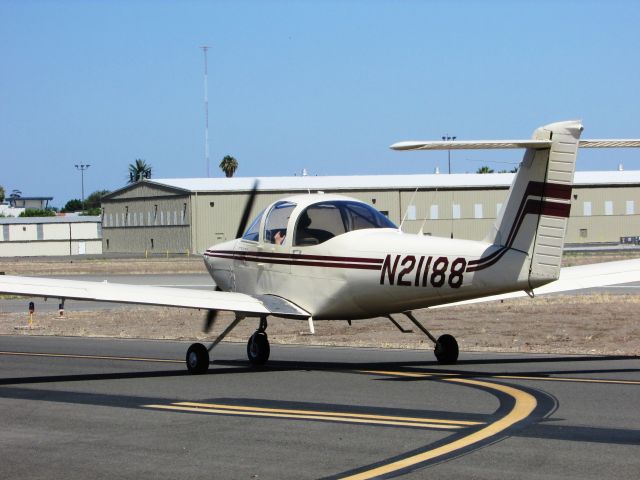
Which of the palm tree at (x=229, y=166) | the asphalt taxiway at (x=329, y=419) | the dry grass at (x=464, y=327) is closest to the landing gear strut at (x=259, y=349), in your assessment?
the asphalt taxiway at (x=329, y=419)

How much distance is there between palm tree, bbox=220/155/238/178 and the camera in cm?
16288

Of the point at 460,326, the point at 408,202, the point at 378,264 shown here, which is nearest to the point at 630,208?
the point at 408,202

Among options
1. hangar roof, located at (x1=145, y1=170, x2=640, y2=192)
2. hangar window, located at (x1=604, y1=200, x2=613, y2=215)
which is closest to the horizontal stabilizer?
hangar roof, located at (x1=145, y1=170, x2=640, y2=192)

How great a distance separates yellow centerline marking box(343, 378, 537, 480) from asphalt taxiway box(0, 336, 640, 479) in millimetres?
19

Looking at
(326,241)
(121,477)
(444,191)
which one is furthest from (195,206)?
(121,477)

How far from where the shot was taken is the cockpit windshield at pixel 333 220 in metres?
17.1

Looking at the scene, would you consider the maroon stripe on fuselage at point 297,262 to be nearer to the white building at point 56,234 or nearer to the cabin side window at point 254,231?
the cabin side window at point 254,231

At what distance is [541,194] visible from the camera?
14.7m

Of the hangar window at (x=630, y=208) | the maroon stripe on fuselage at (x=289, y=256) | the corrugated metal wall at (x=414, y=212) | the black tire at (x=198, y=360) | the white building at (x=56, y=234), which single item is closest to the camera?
the maroon stripe on fuselage at (x=289, y=256)

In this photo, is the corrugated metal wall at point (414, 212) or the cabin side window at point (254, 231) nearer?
the cabin side window at point (254, 231)

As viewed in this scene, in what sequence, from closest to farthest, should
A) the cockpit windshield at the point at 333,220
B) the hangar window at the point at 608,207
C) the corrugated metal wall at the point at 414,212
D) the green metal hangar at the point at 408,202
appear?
the cockpit windshield at the point at 333,220, the green metal hangar at the point at 408,202, the corrugated metal wall at the point at 414,212, the hangar window at the point at 608,207

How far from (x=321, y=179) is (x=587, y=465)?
283 feet

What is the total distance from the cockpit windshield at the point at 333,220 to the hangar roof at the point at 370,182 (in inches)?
2861

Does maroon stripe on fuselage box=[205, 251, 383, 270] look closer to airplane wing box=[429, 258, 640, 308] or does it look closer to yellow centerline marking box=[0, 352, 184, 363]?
airplane wing box=[429, 258, 640, 308]
